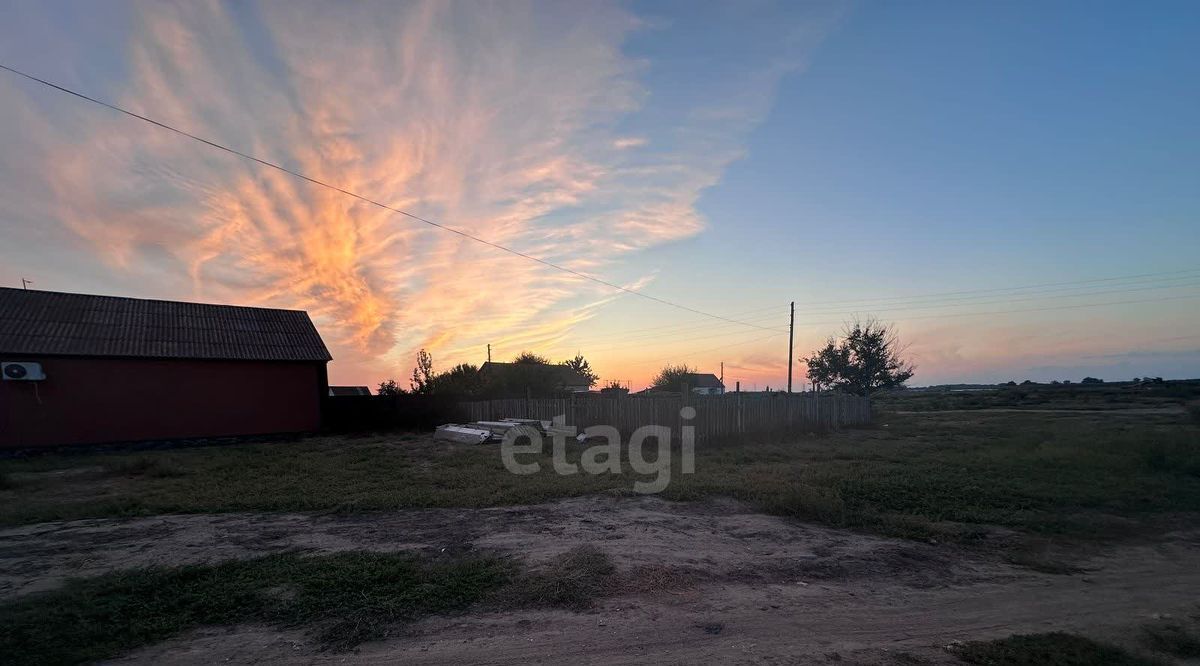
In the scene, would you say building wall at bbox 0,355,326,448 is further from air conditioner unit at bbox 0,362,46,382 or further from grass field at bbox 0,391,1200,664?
grass field at bbox 0,391,1200,664

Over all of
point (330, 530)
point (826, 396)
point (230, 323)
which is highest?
point (230, 323)

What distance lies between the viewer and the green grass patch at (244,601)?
13.8 ft

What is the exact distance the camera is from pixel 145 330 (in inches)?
799

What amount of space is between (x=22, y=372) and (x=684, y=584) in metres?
22.4

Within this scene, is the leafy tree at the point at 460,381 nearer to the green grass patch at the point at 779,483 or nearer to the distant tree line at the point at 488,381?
the distant tree line at the point at 488,381

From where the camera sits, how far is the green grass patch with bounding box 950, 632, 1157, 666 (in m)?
3.90

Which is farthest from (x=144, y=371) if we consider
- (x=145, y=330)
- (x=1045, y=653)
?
(x=1045, y=653)

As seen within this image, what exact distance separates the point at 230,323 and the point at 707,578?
78.3 ft

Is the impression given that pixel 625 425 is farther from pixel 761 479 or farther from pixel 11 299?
pixel 11 299

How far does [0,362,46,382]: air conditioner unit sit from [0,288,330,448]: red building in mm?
31

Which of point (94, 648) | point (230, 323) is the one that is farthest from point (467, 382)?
point (94, 648)

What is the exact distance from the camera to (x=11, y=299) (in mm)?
19094

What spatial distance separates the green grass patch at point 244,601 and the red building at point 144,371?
56.7 feet

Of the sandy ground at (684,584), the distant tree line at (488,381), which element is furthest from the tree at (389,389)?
the sandy ground at (684,584)
